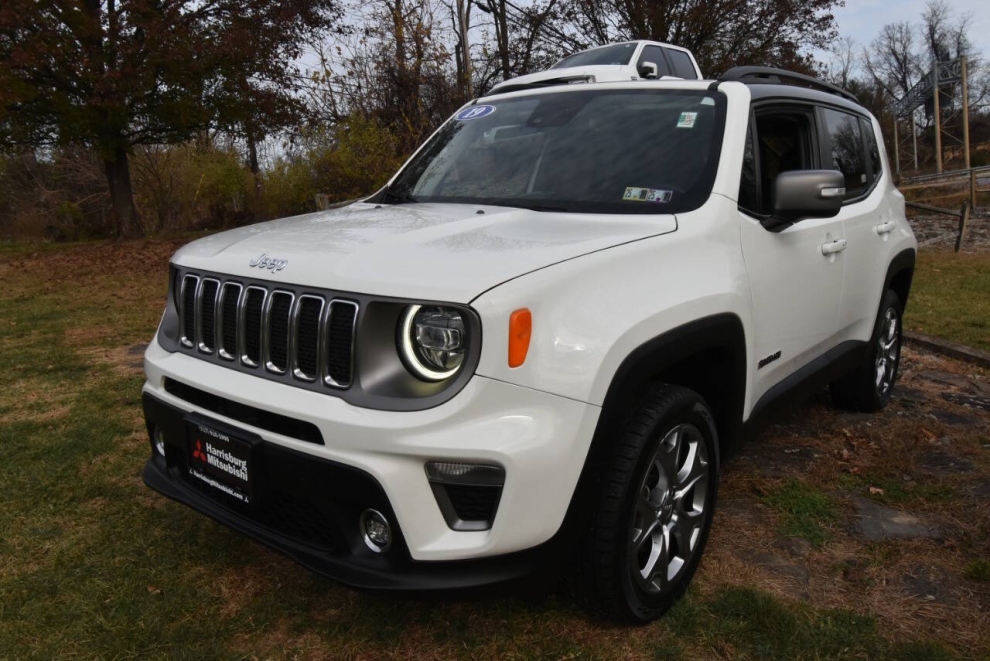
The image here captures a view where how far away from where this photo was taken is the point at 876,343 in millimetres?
4395

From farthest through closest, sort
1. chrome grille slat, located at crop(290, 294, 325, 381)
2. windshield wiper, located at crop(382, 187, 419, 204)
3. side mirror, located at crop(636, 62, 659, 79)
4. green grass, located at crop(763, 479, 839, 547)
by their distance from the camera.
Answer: side mirror, located at crop(636, 62, 659, 79)
windshield wiper, located at crop(382, 187, 419, 204)
green grass, located at crop(763, 479, 839, 547)
chrome grille slat, located at crop(290, 294, 325, 381)

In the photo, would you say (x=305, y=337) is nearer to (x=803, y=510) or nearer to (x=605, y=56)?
(x=803, y=510)

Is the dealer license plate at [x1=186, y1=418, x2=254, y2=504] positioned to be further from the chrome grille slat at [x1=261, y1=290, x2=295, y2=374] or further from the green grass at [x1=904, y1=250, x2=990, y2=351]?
the green grass at [x1=904, y1=250, x2=990, y2=351]

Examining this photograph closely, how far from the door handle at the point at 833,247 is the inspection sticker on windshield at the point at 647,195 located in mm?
1003

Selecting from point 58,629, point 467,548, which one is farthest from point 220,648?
point 467,548

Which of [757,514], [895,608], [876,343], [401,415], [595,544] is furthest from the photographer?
[876,343]

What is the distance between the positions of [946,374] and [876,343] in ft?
5.21

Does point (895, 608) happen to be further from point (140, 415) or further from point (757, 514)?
point (140, 415)

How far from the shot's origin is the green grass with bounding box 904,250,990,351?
6922mm

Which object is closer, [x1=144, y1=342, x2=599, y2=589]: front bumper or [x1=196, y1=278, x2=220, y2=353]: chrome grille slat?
[x1=144, y1=342, x2=599, y2=589]: front bumper

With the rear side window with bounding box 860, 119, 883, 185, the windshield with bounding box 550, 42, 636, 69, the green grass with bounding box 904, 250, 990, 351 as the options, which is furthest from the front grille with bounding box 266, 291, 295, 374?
the windshield with bounding box 550, 42, 636, 69

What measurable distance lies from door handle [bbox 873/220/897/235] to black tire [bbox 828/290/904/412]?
40 centimetres

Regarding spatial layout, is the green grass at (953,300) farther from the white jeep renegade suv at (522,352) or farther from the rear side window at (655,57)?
the white jeep renegade suv at (522,352)

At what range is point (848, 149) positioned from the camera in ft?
13.6
